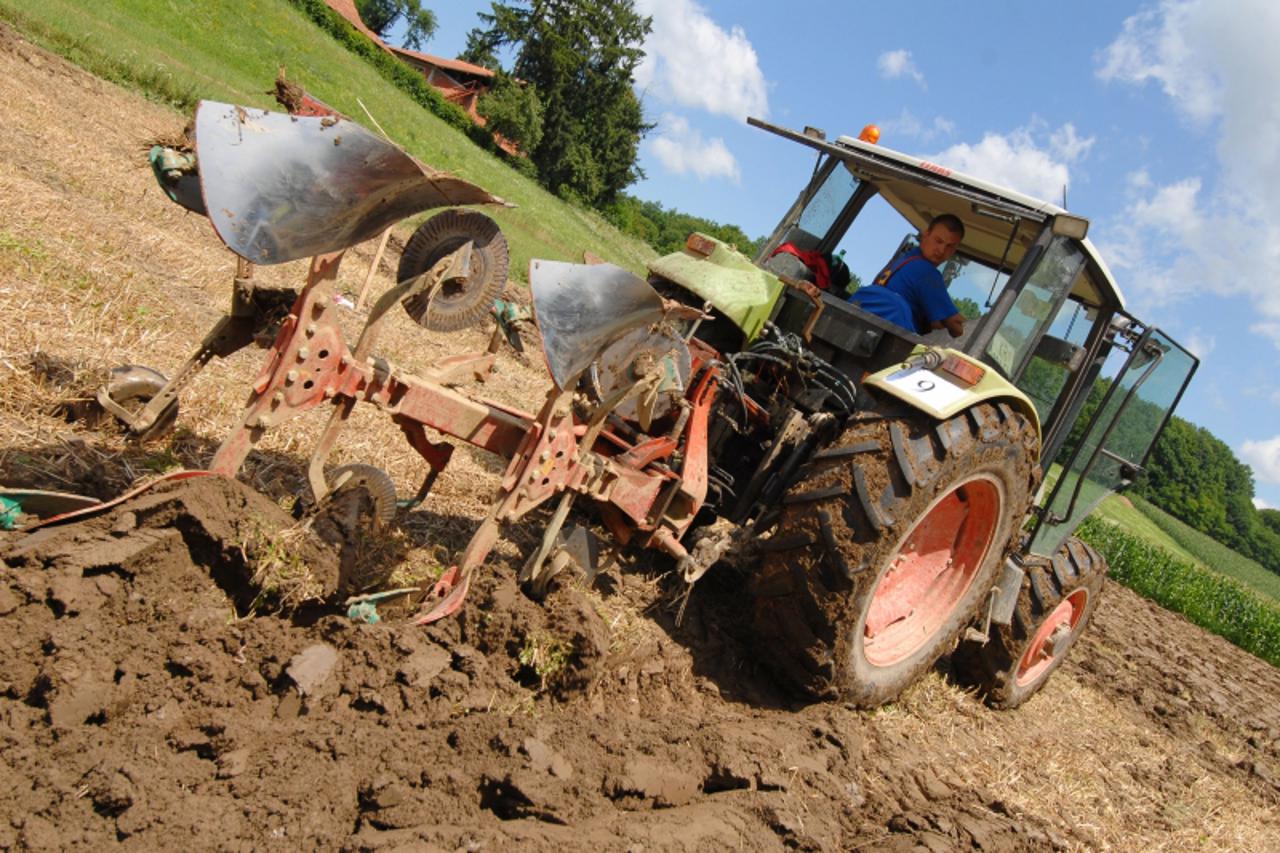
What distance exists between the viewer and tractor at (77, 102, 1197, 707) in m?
2.91

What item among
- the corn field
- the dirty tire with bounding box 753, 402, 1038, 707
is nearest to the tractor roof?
the dirty tire with bounding box 753, 402, 1038, 707

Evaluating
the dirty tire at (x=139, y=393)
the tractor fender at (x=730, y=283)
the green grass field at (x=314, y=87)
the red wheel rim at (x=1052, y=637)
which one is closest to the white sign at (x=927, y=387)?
the tractor fender at (x=730, y=283)

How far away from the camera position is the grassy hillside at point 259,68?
45.7 feet

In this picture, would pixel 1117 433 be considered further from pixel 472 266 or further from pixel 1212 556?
pixel 1212 556

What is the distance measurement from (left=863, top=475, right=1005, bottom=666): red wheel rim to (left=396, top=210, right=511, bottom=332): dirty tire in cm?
212

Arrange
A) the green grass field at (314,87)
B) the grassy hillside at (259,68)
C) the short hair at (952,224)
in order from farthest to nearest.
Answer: the green grass field at (314,87), the grassy hillside at (259,68), the short hair at (952,224)

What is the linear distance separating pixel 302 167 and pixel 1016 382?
344cm

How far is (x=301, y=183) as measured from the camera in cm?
291

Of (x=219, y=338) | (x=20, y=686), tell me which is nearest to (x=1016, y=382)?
(x=219, y=338)

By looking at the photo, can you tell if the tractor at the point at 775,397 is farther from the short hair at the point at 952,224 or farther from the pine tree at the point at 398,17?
A: the pine tree at the point at 398,17

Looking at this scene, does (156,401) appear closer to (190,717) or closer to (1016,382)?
(190,717)

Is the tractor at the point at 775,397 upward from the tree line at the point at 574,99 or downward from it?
downward

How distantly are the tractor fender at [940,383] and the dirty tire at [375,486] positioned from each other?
183cm

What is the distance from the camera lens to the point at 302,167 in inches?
115
